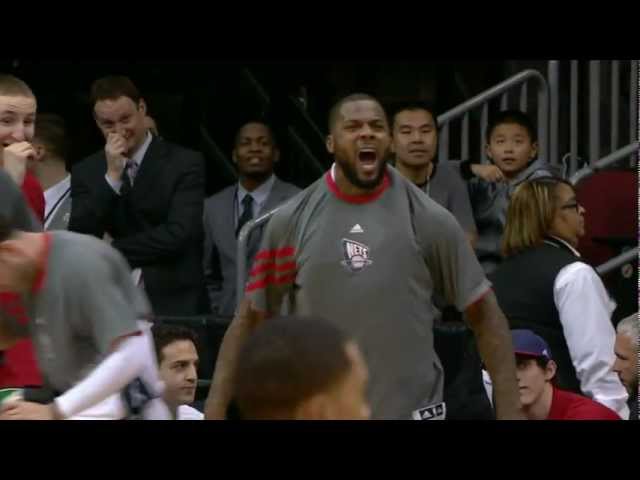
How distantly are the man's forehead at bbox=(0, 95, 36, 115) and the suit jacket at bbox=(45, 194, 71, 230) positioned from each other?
157 centimetres

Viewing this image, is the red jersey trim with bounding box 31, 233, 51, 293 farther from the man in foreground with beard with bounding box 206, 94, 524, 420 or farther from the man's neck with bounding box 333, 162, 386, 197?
the man's neck with bounding box 333, 162, 386, 197

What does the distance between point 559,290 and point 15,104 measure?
248 centimetres

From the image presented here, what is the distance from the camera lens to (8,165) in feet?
23.4

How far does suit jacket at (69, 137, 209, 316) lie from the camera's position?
29.0ft

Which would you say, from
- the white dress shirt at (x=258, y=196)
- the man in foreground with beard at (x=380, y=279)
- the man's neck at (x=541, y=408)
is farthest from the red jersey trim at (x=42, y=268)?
the white dress shirt at (x=258, y=196)

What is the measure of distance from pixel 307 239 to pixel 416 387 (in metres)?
0.68

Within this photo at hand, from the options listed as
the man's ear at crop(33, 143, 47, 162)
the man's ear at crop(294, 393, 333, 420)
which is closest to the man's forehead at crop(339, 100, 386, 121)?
the man's ear at crop(33, 143, 47, 162)

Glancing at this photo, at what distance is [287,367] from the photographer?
3701 millimetres

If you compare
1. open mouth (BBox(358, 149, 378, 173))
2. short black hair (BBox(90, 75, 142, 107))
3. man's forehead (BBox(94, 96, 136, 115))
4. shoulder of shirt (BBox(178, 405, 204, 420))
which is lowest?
shoulder of shirt (BBox(178, 405, 204, 420))

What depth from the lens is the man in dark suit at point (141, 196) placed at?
885cm

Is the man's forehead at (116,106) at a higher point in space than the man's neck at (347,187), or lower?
higher

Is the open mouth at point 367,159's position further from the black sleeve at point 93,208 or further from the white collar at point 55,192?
the white collar at point 55,192
